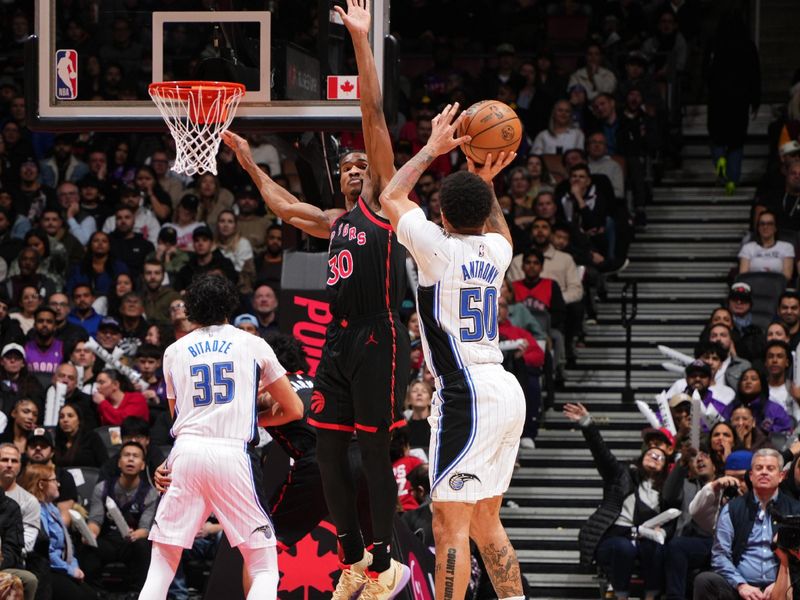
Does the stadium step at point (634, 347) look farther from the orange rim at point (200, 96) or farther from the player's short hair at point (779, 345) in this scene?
the orange rim at point (200, 96)

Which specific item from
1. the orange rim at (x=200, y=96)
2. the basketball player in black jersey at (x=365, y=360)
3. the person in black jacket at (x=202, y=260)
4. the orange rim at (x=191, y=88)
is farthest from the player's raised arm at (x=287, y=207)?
the person in black jacket at (x=202, y=260)

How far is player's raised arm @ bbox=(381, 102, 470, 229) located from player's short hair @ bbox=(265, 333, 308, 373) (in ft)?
6.60

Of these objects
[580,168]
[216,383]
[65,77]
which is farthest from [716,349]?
[216,383]

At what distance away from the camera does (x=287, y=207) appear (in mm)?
8891

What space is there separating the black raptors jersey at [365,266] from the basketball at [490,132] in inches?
28.3

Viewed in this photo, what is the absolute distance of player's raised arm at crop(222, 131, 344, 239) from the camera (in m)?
8.80

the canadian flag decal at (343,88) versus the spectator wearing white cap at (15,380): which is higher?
the canadian flag decal at (343,88)

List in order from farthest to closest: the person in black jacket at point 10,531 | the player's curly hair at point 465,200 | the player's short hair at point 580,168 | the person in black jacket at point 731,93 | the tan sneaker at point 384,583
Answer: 1. the person in black jacket at point 731,93
2. the player's short hair at point 580,168
3. the person in black jacket at point 10,531
4. the tan sneaker at point 384,583
5. the player's curly hair at point 465,200

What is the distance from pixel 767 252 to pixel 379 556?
827 centimetres

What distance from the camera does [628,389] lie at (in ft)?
50.3

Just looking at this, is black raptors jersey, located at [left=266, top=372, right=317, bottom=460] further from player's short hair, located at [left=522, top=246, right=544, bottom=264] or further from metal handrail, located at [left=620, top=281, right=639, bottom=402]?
metal handrail, located at [left=620, top=281, right=639, bottom=402]

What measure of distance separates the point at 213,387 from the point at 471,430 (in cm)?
139

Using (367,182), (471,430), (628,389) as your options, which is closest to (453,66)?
(628,389)

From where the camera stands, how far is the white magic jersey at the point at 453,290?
7.46 m
